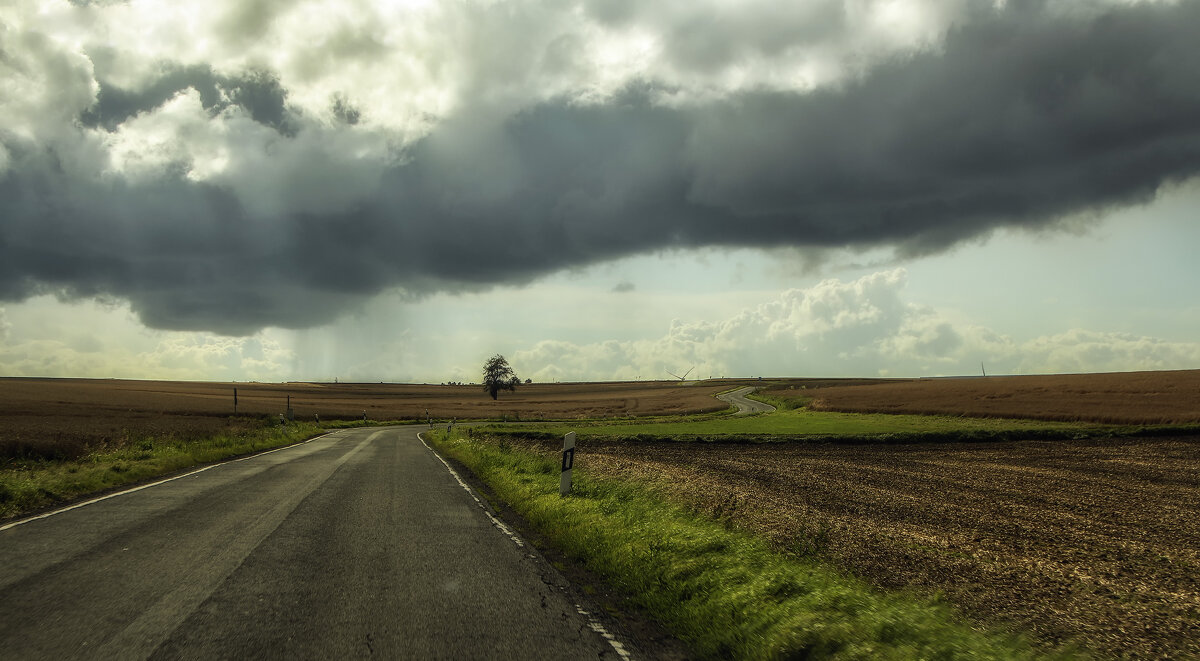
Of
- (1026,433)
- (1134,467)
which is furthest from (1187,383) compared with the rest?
(1134,467)

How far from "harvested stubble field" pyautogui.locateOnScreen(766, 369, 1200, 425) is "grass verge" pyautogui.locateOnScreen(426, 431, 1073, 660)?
141 feet

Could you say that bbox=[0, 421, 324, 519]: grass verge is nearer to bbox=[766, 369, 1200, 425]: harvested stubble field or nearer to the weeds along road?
the weeds along road

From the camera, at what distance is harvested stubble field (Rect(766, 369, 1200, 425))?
42.8 metres

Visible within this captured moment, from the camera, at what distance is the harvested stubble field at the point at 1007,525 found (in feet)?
24.1

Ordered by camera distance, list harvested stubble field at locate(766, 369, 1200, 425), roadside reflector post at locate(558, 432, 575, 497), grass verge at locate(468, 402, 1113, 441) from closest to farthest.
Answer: roadside reflector post at locate(558, 432, 575, 497) < grass verge at locate(468, 402, 1113, 441) < harvested stubble field at locate(766, 369, 1200, 425)

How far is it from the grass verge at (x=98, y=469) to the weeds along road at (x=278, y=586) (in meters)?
1.93

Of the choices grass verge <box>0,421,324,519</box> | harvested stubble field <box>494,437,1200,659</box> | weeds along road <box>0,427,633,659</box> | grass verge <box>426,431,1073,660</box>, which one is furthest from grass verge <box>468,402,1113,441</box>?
weeds along road <box>0,427,633,659</box>

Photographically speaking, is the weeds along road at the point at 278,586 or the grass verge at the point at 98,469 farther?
the grass verge at the point at 98,469

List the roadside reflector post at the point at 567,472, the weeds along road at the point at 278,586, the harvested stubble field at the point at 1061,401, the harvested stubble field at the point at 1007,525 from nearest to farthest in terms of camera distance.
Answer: the weeds along road at the point at 278,586, the harvested stubble field at the point at 1007,525, the roadside reflector post at the point at 567,472, the harvested stubble field at the point at 1061,401

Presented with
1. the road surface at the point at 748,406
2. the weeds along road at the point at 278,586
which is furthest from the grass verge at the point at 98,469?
the road surface at the point at 748,406

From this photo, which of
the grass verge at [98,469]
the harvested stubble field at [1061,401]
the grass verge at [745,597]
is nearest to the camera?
the grass verge at [745,597]

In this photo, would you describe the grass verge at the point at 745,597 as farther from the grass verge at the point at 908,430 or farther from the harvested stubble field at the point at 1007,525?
the grass verge at the point at 908,430

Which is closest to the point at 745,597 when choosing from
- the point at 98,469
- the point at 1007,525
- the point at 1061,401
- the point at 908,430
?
the point at 1007,525

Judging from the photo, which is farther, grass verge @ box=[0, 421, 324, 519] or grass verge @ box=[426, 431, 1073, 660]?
grass verge @ box=[0, 421, 324, 519]
